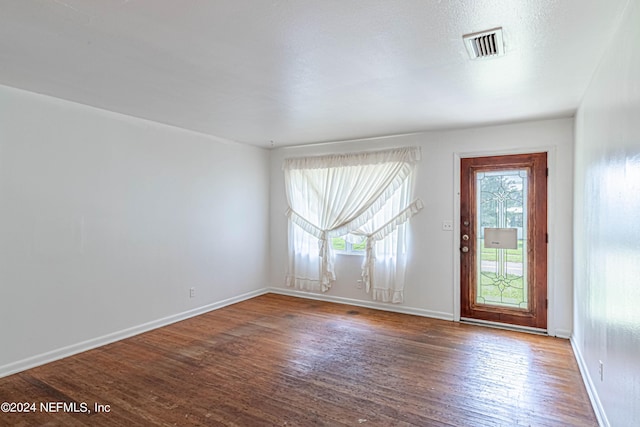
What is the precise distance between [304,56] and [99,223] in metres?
2.79

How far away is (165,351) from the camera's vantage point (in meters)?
3.50

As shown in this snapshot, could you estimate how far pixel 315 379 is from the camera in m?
2.94

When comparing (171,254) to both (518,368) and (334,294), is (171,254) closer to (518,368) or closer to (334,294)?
(334,294)

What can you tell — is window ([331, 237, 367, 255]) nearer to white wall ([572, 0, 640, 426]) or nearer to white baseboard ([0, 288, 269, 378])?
white baseboard ([0, 288, 269, 378])

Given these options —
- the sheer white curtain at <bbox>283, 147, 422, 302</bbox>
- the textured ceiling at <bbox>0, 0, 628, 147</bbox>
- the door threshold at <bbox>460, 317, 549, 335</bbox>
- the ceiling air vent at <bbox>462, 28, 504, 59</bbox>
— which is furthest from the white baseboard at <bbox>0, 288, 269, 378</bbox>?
the ceiling air vent at <bbox>462, 28, 504, 59</bbox>

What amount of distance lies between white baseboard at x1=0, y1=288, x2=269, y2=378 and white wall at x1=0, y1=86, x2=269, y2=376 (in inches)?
0.7

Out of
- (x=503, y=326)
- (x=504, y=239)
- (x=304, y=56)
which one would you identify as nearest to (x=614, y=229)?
(x=304, y=56)

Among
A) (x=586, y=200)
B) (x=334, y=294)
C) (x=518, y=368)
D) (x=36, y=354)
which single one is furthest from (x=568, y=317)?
(x=36, y=354)

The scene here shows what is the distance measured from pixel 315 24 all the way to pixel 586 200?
264 cm

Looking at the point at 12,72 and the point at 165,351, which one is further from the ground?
the point at 12,72

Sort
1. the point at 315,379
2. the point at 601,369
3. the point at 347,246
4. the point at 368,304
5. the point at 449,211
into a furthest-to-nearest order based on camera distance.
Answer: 1. the point at 347,246
2. the point at 368,304
3. the point at 449,211
4. the point at 315,379
5. the point at 601,369

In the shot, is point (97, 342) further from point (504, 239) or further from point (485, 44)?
point (504, 239)

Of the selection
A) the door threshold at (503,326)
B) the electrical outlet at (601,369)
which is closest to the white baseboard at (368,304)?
the door threshold at (503,326)

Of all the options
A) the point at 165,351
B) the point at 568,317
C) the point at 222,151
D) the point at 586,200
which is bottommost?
the point at 165,351
